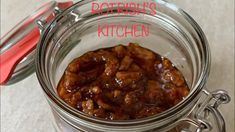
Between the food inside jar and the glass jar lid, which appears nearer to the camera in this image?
the food inside jar

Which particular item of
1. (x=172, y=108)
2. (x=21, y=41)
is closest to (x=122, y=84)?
(x=172, y=108)

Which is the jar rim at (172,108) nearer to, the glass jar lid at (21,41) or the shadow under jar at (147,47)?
the shadow under jar at (147,47)

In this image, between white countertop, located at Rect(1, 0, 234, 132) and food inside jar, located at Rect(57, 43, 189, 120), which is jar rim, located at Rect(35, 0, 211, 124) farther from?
white countertop, located at Rect(1, 0, 234, 132)

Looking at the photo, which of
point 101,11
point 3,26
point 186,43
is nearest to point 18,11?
point 3,26

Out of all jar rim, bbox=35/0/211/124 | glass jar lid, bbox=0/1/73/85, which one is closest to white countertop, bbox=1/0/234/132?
glass jar lid, bbox=0/1/73/85

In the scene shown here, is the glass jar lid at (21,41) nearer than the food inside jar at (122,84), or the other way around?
the food inside jar at (122,84)

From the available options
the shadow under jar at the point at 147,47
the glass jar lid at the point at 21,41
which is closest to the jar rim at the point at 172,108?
the shadow under jar at the point at 147,47
